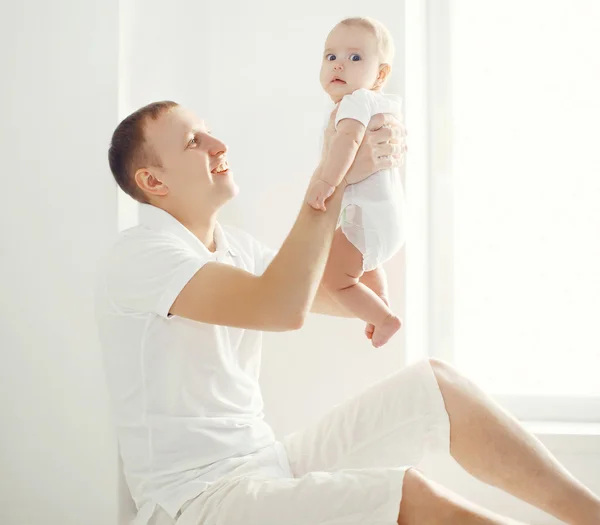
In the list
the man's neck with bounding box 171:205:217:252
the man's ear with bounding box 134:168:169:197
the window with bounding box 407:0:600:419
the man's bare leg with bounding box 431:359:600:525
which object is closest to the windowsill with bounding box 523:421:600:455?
the window with bounding box 407:0:600:419

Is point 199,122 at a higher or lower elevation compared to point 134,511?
higher

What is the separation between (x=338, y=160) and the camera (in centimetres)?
139

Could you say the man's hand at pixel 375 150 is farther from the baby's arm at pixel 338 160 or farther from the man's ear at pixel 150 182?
the man's ear at pixel 150 182

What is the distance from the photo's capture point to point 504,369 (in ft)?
7.15

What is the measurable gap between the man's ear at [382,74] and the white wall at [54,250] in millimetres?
545

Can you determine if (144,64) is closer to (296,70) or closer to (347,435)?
(296,70)

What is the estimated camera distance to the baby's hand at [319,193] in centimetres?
136

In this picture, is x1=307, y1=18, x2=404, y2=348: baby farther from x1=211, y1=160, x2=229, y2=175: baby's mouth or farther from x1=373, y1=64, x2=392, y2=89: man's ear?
x1=211, y1=160, x2=229, y2=175: baby's mouth

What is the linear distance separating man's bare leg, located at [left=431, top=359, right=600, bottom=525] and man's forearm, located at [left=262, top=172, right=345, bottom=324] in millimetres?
336

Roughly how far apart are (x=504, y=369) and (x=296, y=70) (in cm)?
102

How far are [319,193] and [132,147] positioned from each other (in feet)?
1.34

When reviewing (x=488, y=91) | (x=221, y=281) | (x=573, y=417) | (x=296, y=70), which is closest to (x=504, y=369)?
(x=573, y=417)

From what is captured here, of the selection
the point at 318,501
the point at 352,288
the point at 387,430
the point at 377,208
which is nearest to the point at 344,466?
the point at 387,430

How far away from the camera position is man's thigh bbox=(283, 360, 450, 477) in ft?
4.71
